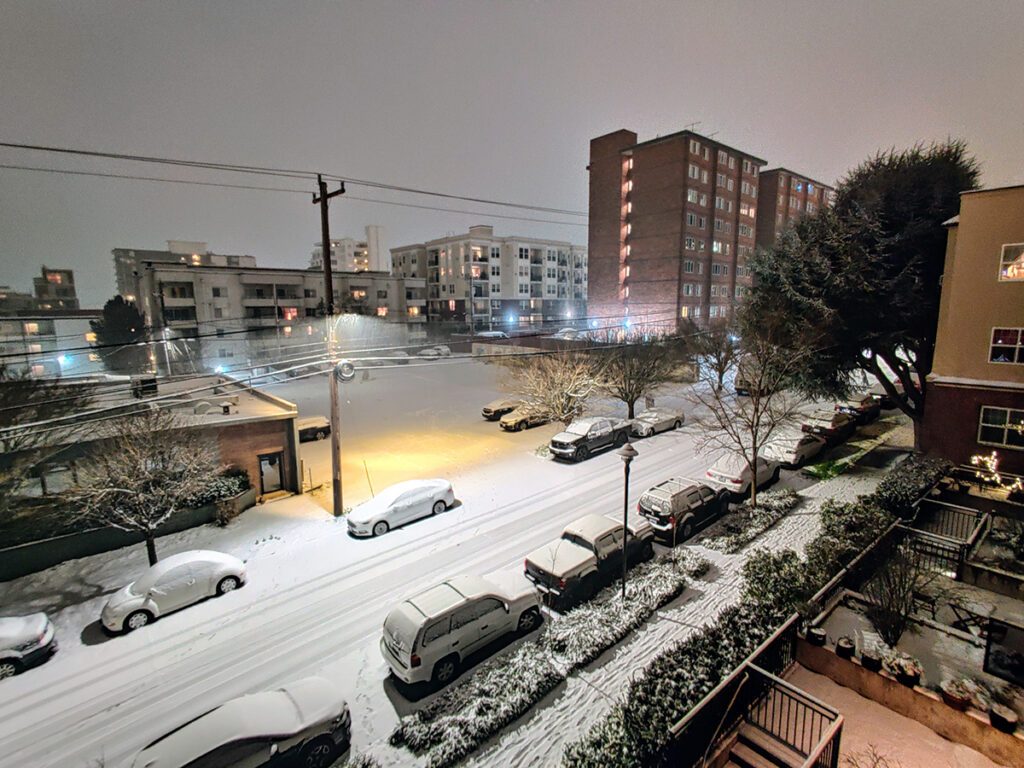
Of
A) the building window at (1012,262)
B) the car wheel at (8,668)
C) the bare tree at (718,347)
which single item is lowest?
the car wheel at (8,668)

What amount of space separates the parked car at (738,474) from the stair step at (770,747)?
995 cm

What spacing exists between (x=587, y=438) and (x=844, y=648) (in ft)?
44.1

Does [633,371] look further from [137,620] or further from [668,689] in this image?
[137,620]

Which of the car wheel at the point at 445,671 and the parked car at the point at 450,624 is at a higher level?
the parked car at the point at 450,624

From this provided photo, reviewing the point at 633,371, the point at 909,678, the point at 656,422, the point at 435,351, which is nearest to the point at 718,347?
the point at 633,371

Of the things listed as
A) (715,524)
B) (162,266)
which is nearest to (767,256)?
(715,524)

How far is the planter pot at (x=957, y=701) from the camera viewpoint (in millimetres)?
6648

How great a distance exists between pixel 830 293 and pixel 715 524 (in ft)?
35.8

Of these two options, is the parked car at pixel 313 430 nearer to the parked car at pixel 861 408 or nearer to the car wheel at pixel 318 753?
the car wheel at pixel 318 753

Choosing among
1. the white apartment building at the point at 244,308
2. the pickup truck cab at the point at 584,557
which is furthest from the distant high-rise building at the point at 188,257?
the pickup truck cab at the point at 584,557

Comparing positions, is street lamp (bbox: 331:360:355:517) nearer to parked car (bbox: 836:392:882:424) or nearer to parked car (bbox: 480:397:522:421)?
parked car (bbox: 480:397:522:421)

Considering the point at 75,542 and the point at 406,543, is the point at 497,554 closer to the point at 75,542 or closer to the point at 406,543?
the point at 406,543

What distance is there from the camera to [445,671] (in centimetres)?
868

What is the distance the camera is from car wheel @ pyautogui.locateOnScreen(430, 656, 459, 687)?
28.1ft
